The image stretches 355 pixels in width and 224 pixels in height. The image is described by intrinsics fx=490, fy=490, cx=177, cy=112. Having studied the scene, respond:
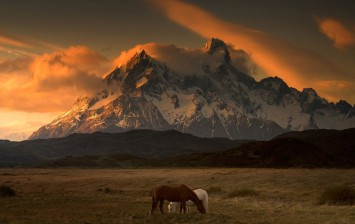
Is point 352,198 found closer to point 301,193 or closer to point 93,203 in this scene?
point 301,193

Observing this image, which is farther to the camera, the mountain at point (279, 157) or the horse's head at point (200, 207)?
the mountain at point (279, 157)

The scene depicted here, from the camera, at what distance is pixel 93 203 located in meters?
48.8

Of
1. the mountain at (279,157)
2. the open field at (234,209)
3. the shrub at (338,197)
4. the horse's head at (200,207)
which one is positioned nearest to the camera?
the open field at (234,209)

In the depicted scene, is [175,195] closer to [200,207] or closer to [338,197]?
[200,207]

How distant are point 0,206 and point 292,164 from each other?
423 feet

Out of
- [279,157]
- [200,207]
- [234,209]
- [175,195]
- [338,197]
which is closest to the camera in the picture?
[175,195]

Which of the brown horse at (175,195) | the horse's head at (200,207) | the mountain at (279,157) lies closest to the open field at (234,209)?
the horse's head at (200,207)

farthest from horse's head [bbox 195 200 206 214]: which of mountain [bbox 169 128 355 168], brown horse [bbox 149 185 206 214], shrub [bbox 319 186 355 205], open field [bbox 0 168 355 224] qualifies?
mountain [bbox 169 128 355 168]

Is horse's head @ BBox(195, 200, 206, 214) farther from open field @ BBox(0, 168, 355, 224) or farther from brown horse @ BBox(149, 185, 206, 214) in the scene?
open field @ BBox(0, 168, 355, 224)

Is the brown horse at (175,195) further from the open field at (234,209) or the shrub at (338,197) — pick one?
the shrub at (338,197)

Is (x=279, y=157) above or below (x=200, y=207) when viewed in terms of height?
above

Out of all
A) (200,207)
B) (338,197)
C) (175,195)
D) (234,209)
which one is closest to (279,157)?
(338,197)

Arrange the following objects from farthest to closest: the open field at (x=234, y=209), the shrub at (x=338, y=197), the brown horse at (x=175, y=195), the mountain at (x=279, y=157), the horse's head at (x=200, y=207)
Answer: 1. the mountain at (x=279, y=157)
2. the shrub at (x=338, y=197)
3. the horse's head at (x=200, y=207)
4. the brown horse at (x=175, y=195)
5. the open field at (x=234, y=209)

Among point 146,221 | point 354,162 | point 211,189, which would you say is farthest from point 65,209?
point 354,162
